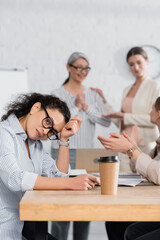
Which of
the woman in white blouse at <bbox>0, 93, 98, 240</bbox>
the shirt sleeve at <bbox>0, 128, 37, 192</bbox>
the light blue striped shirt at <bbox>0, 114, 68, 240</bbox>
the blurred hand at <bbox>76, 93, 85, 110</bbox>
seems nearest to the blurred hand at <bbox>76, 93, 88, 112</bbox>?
the blurred hand at <bbox>76, 93, 85, 110</bbox>

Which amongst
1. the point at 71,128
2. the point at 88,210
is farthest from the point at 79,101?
the point at 88,210

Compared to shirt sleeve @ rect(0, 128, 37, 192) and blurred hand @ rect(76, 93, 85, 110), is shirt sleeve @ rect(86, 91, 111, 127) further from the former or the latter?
shirt sleeve @ rect(0, 128, 37, 192)

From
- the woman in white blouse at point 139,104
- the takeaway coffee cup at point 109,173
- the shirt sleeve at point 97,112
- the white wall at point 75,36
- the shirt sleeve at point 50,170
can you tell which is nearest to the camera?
the takeaway coffee cup at point 109,173

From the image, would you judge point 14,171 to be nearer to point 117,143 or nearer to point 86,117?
point 117,143

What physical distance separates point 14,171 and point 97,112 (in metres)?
1.98

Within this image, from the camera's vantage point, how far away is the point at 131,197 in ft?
3.41

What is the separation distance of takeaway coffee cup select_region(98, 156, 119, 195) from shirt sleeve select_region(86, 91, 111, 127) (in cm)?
190

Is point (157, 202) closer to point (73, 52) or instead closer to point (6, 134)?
point (6, 134)

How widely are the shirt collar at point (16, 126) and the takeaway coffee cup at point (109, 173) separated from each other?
40cm

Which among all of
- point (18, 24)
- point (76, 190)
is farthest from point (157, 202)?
point (18, 24)

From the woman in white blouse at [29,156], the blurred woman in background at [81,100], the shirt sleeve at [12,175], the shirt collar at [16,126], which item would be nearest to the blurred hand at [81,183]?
the woman in white blouse at [29,156]

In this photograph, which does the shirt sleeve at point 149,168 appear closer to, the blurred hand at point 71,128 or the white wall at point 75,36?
the blurred hand at point 71,128

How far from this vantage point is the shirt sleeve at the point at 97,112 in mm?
2982

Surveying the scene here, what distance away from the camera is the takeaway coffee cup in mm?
1059
